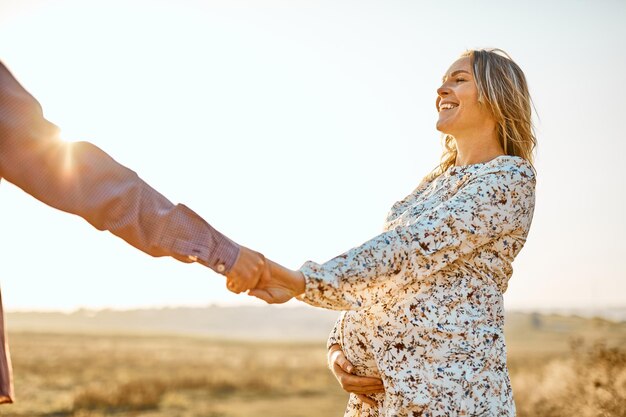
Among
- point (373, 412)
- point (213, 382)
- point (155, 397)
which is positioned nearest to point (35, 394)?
point (155, 397)

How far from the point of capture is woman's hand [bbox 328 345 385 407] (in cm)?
350

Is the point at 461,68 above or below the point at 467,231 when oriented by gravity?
above

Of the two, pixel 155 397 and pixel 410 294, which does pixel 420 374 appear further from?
pixel 155 397

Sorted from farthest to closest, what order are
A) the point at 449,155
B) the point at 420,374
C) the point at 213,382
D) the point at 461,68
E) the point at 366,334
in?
1. the point at 213,382
2. the point at 449,155
3. the point at 461,68
4. the point at 366,334
5. the point at 420,374

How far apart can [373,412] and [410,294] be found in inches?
26.1

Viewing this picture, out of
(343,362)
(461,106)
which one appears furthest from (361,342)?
(461,106)

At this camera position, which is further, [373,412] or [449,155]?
[449,155]

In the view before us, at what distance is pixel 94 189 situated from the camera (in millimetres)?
2785

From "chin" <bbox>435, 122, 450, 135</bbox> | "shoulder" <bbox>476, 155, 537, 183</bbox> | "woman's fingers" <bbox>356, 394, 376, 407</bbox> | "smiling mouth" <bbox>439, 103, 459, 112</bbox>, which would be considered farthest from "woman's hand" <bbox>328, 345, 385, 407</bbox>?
"smiling mouth" <bbox>439, 103, 459, 112</bbox>

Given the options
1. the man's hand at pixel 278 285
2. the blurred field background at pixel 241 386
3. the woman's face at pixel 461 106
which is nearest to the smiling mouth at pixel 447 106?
the woman's face at pixel 461 106

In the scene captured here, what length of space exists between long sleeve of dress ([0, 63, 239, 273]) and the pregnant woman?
37 cm

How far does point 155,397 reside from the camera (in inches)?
762

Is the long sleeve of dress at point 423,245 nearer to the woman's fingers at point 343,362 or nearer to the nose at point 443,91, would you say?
the woman's fingers at point 343,362

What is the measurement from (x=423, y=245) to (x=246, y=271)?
2.50ft
